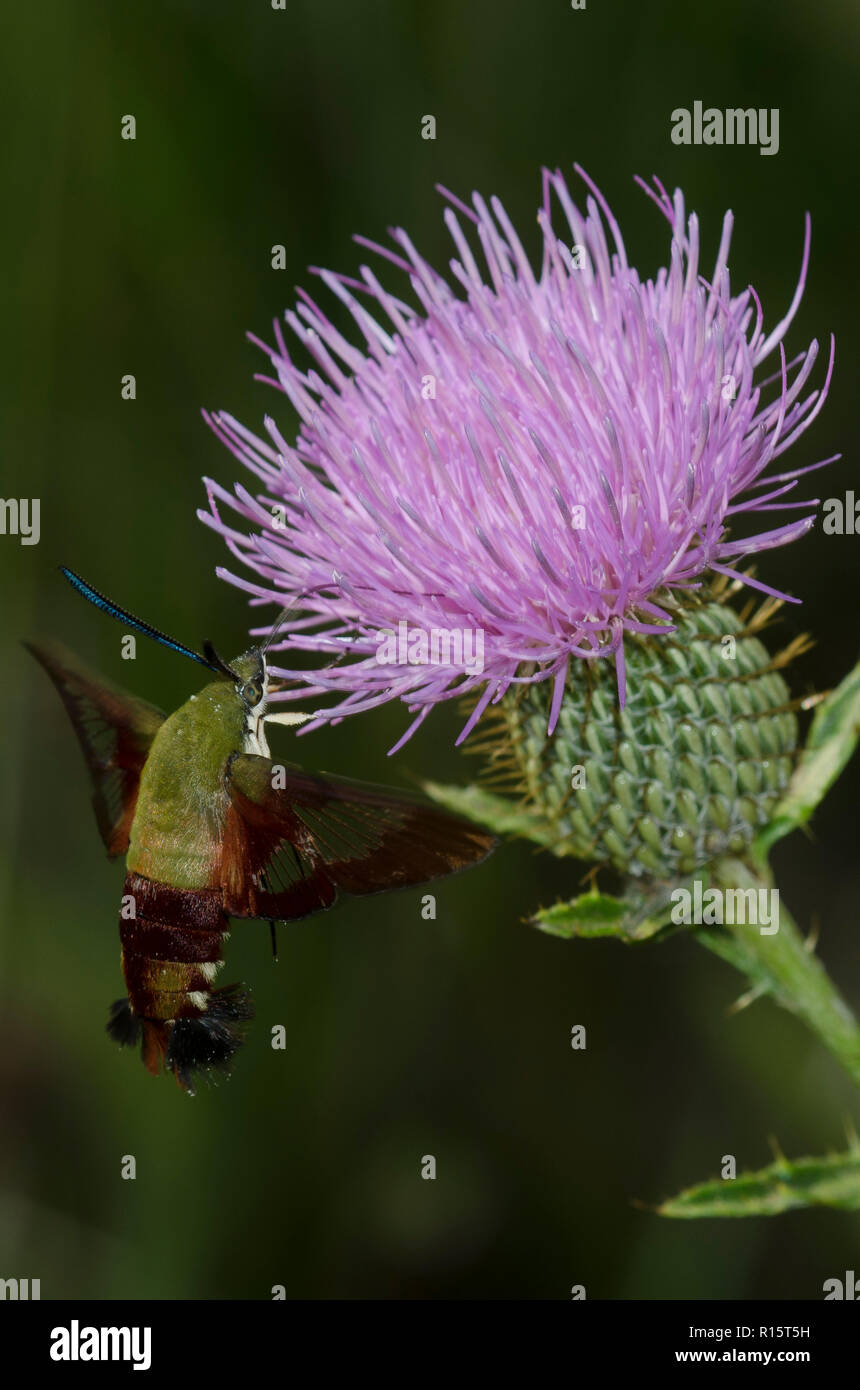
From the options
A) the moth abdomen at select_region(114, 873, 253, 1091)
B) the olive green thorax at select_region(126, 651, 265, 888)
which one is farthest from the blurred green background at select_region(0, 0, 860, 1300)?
the olive green thorax at select_region(126, 651, 265, 888)

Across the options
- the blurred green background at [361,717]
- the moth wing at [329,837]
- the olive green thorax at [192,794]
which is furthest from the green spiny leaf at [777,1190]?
the blurred green background at [361,717]

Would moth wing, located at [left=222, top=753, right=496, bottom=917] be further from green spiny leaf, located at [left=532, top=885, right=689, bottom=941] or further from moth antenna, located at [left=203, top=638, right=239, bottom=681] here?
green spiny leaf, located at [left=532, top=885, right=689, bottom=941]

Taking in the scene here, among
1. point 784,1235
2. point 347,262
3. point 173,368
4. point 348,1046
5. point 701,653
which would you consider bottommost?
point 784,1235

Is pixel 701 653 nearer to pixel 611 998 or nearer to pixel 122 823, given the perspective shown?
pixel 122 823

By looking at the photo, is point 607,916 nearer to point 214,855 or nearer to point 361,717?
point 214,855

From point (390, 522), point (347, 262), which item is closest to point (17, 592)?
point (347, 262)
